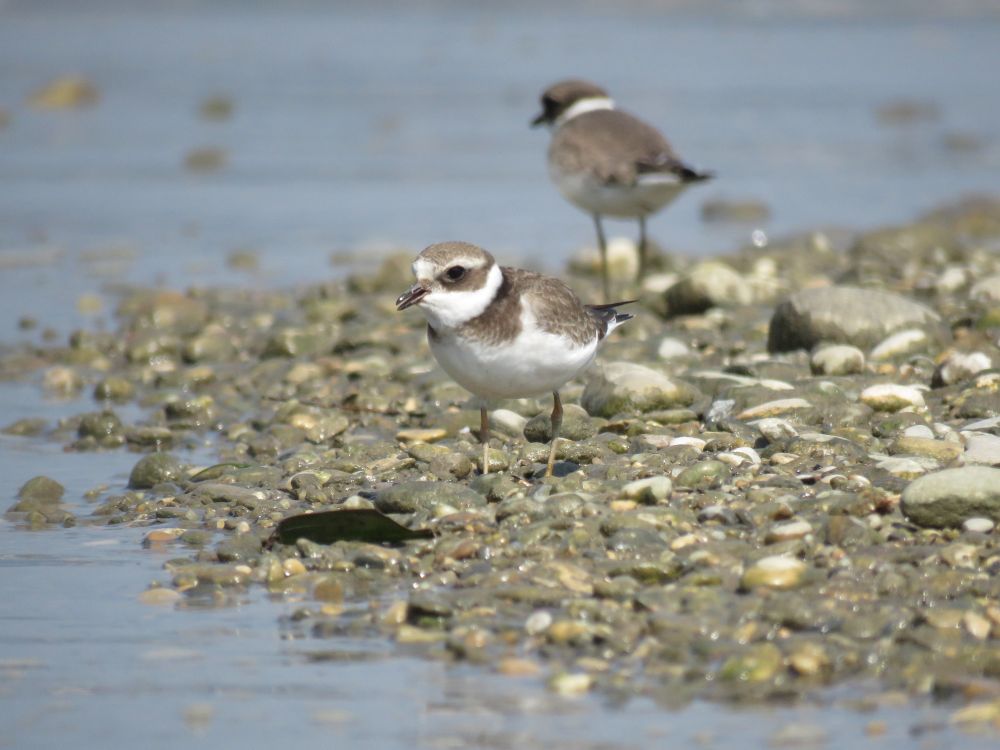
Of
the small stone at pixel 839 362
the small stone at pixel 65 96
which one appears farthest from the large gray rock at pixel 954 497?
the small stone at pixel 65 96

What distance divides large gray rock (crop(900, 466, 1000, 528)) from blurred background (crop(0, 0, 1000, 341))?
7.23m

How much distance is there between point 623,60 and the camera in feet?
78.1

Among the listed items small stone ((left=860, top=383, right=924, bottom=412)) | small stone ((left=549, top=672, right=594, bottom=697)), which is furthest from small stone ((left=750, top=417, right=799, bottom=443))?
small stone ((left=549, top=672, right=594, bottom=697))

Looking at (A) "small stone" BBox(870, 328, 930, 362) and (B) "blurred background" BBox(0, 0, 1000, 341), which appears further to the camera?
(B) "blurred background" BBox(0, 0, 1000, 341)

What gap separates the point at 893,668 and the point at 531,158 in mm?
13709

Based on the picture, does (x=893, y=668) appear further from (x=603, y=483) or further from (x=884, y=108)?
(x=884, y=108)

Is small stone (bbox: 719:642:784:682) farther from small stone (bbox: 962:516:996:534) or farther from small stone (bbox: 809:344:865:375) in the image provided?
small stone (bbox: 809:344:865:375)

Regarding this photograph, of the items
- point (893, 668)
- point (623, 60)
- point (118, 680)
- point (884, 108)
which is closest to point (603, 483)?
point (893, 668)

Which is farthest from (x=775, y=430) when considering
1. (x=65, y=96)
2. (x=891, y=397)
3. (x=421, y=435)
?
(x=65, y=96)

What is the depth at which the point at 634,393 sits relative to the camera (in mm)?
7414

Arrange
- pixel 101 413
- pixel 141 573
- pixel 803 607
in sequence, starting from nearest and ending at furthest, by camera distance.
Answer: pixel 803 607
pixel 141 573
pixel 101 413

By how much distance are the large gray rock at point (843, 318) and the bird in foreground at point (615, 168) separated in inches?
76.8

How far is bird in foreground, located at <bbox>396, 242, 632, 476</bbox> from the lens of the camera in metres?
5.98

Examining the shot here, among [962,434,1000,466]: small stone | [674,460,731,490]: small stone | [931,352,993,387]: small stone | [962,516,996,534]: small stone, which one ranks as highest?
[931,352,993,387]: small stone
